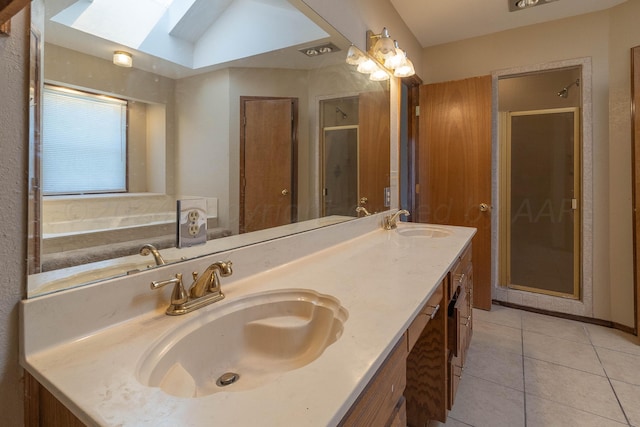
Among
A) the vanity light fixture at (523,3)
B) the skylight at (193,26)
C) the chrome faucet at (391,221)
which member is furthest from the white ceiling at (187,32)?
the vanity light fixture at (523,3)

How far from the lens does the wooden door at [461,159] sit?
275cm

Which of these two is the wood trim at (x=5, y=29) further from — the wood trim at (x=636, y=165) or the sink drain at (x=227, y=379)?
the wood trim at (x=636, y=165)

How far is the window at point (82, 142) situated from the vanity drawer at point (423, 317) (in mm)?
894

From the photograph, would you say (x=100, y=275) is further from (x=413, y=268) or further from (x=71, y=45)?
(x=413, y=268)

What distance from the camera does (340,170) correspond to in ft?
5.90

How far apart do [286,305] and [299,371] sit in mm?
404

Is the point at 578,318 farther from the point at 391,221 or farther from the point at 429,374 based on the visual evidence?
the point at 429,374

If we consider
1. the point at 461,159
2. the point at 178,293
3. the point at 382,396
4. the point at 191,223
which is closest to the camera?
the point at 382,396

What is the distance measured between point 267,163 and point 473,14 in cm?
230

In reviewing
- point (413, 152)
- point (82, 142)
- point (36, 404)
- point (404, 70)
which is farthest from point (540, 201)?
point (36, 404)

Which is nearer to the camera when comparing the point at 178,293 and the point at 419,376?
the point at 178,293

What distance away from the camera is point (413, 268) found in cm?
122

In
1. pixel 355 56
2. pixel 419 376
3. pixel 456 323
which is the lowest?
pixel 419 376

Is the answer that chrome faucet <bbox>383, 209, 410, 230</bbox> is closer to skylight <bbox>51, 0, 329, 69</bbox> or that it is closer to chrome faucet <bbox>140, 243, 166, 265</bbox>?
skylight <bbox>51, 0, 329, 69</bbox>
